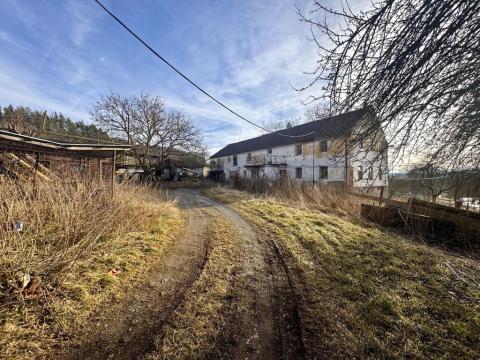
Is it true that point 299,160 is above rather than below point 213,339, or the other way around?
above

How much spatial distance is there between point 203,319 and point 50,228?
3.48 m

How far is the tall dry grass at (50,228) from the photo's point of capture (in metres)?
2.94

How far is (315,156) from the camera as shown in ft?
78.4

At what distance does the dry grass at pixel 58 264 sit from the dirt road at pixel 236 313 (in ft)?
1.27

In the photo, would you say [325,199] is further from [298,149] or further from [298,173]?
[298,149]

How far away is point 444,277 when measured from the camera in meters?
4.25

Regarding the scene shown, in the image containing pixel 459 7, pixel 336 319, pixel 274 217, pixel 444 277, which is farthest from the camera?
pixel 274 217

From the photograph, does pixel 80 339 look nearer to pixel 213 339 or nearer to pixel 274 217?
pixel 213 339

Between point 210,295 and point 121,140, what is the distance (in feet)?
84.4

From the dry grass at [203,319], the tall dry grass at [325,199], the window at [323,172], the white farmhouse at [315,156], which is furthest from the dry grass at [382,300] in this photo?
the window at [323,172]

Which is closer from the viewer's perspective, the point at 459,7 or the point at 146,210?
the point at 459,7

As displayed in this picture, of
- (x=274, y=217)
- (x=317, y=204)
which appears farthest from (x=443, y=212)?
(x=274, y=217)

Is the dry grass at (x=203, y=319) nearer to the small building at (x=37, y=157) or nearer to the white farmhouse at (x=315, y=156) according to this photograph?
the white farmhouse at (x=315, y=156)

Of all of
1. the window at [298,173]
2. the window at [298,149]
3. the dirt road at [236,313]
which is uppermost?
the window at [298,149]
